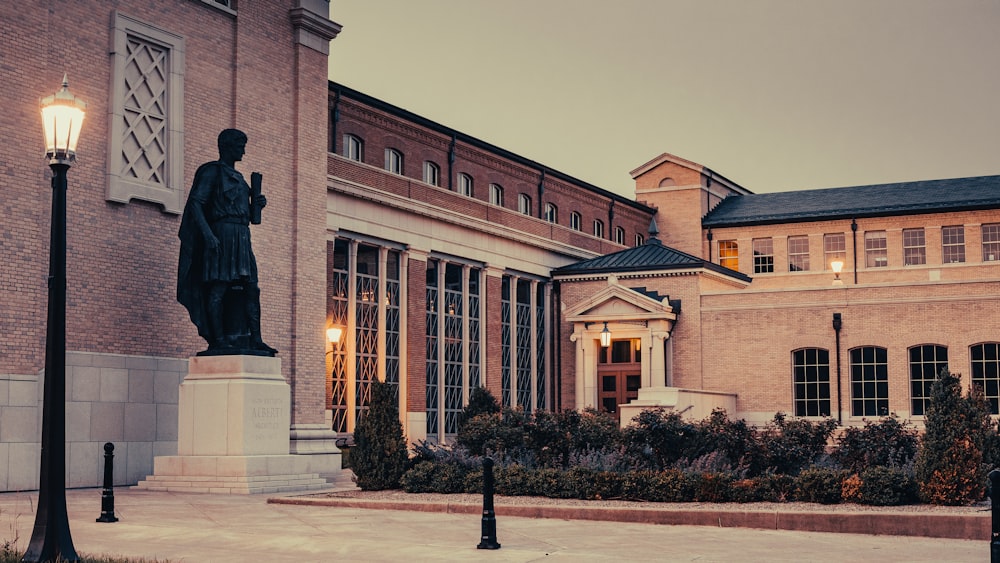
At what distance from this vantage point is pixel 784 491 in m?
19.0

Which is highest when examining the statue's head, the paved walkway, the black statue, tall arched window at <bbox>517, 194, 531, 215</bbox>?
tall arched window at <bbox>517, 194, 531, 215</bbox>

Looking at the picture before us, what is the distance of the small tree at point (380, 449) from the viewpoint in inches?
882

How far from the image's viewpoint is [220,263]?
74.7ft

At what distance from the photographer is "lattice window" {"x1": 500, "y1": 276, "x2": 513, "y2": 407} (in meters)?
48.8

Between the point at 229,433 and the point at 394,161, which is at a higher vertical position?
the point at 394,161

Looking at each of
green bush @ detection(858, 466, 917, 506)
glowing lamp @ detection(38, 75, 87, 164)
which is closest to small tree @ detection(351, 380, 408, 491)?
green bush @ detection(858, 466, 917, 506)

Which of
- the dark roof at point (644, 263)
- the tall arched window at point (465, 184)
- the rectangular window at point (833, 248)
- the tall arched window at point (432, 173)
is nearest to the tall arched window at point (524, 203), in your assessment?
the dark roof at point (644, 263)

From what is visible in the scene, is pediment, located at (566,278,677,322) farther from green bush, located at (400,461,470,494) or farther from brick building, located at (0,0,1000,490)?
green bush, located at (400,461,470,494)

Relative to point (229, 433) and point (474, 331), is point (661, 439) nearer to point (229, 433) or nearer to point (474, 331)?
point (229, 433)

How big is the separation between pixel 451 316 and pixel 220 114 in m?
18.8

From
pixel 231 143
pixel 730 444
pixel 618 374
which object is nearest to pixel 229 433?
pixel 231 143

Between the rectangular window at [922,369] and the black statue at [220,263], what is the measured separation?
28.3 m

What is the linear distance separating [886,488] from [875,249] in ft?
147

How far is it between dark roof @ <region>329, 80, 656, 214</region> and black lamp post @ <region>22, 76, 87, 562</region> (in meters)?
25.7
